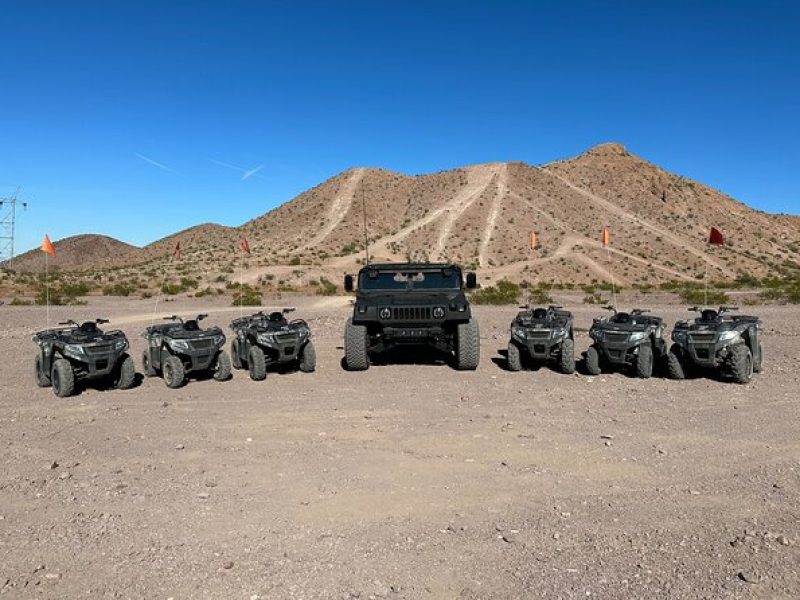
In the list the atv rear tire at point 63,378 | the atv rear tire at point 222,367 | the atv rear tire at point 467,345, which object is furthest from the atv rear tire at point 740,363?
the atv rear tire at point 63,378

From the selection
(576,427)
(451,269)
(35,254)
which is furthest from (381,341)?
(35,254)

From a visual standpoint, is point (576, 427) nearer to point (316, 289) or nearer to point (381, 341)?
point (381, 341)

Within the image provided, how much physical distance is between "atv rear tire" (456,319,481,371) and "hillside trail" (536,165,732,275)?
207 feet

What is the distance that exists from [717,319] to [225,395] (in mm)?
8648

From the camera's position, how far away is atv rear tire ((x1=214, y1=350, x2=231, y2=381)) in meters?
12.1

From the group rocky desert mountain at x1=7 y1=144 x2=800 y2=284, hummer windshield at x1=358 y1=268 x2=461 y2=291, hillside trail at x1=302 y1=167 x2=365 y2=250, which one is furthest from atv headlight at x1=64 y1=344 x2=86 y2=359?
hillside trail at x1=302 y1=167 x2=365 y2=250

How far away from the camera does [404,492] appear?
629 centimetres

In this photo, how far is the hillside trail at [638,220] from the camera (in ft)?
234

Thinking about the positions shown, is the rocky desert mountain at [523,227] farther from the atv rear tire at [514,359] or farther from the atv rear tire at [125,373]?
the atv rear tire at [514,359]

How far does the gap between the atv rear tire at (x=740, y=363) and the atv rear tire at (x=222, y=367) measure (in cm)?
888

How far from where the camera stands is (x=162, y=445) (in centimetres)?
796

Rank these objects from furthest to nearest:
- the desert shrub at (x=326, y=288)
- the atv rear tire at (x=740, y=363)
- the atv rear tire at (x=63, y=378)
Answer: the desert shrub at (x=326, y=288) < the atv rear tire at (x=740, y=363) < the atv rear tire at (x=63, y=378)

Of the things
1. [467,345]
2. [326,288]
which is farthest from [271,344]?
[326,288]

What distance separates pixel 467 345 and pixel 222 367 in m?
4.62
